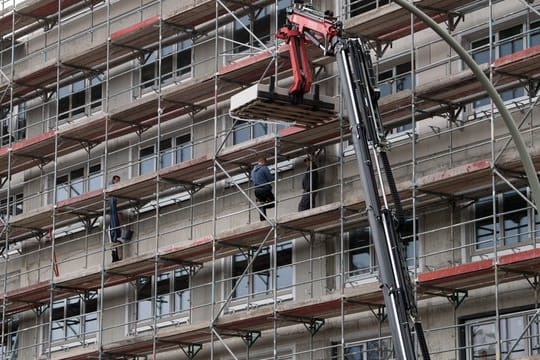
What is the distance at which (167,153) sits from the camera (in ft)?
133

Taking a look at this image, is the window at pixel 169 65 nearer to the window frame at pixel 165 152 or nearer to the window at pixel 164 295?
the window frame at pixel 165 152

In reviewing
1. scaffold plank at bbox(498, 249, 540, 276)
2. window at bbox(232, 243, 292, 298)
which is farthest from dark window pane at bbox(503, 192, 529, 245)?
window at bbox(232, 243, 292, 298)

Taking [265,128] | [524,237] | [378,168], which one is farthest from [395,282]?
[265,128]

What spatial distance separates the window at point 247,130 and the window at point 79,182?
16.9 feet

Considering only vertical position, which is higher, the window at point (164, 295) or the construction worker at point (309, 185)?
the construction worker at point (309, 185)

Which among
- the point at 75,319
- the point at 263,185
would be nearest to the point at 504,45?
the point at 263,185

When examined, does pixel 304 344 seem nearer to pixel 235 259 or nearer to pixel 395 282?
pixel 235 259

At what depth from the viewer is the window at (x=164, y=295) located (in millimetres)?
39062

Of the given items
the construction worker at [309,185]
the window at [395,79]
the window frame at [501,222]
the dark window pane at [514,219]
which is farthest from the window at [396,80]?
the dark window pane at [514,219]

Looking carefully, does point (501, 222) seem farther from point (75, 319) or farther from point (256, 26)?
point (75, 319)

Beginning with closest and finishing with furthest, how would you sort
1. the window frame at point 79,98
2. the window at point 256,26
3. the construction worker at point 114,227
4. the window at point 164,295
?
1. the window at point 256,26
2. the window at point 164,295
3. the construction worker at point 114,227
4. the window frame at point 79,98

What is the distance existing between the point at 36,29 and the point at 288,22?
1630 cm

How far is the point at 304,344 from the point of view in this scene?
35438mm

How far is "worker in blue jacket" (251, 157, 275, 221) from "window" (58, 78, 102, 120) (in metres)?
7.84
